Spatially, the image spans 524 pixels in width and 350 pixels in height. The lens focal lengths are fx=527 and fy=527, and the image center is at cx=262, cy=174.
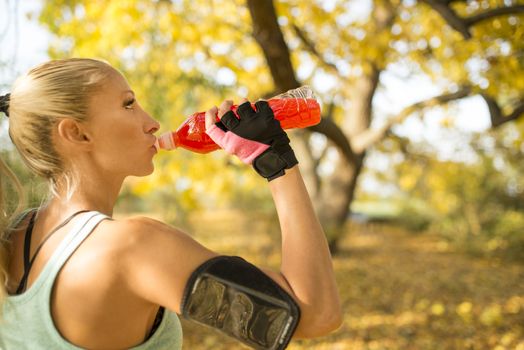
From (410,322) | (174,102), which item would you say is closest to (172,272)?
(410,322)

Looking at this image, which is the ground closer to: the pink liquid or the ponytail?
the pink liquid

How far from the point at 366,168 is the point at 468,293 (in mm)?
4784

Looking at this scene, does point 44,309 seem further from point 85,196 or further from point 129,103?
point 129,103

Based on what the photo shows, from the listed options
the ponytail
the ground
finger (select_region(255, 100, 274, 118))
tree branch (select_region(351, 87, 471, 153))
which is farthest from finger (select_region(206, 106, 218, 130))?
tree branch (select_region(351, 87, 471, 153))

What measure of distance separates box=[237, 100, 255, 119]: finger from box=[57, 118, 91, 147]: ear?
365 mm

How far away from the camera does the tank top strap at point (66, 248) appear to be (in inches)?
43.1

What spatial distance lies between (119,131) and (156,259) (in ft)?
1.26

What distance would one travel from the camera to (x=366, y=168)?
37.0ft

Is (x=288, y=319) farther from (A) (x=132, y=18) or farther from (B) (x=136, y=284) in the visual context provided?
(A) (x=132, y=18)

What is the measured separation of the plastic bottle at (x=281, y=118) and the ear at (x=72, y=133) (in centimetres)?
35

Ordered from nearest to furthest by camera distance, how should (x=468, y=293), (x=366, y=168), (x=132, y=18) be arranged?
(x=132, y=18)
(x=468, y=293)
(x=366, y=168)

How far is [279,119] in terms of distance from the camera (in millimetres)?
1606

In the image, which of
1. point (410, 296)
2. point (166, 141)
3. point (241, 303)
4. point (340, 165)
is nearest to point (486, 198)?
point (340, 165)

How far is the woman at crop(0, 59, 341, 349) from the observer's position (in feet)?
3.43
